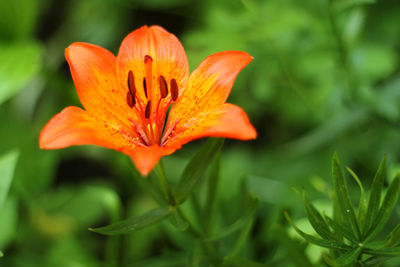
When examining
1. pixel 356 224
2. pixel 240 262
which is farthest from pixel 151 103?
pixel 356 224

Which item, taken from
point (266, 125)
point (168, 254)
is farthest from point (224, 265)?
point (266, 125)

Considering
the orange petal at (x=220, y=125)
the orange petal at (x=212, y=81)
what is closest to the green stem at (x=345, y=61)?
the orange petal at (x=212, y=81)

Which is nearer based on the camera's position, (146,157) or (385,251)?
(146,157)

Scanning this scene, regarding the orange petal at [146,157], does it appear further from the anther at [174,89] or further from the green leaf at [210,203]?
the green leaf at [210,203]

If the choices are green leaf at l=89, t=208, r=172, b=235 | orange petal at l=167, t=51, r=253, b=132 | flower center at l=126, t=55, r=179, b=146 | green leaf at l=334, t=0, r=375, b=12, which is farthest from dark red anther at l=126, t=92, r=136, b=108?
green leaf at l=334, t=0, r=375, b=12

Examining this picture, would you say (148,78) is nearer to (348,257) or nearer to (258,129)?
(348,257)

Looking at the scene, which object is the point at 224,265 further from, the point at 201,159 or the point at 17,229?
the point at 17,229
